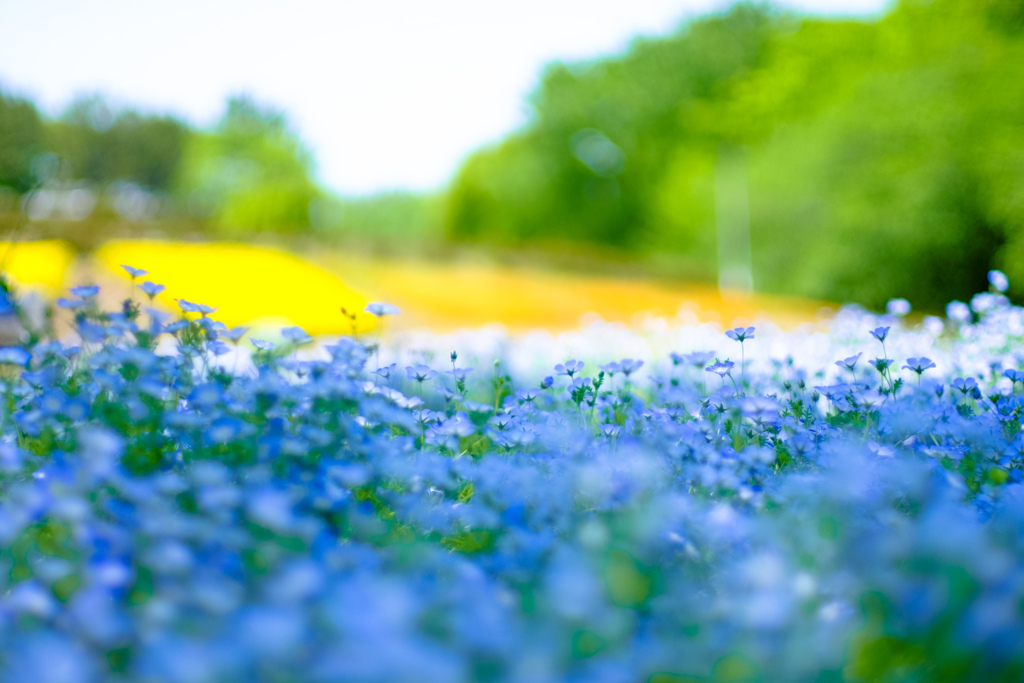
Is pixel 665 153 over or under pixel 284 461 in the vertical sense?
over

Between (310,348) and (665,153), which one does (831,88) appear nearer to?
(665,153)

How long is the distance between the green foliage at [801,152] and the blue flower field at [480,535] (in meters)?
9.43

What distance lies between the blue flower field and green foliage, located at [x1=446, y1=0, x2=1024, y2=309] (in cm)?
943

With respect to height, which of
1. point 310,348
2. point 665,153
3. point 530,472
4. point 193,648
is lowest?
point 193,648

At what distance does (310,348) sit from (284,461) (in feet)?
14.7

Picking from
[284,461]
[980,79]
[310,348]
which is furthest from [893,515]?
[980,79]

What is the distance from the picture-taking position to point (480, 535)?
202 centimetres

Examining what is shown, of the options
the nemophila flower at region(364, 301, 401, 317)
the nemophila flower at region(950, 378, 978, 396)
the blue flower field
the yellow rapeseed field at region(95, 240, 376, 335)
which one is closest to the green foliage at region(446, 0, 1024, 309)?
the yellow rapeseed field at region(95, 240, 376, 335)

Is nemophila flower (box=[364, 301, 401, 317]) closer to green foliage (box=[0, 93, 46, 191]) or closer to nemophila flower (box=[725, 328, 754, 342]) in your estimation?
nemophila flower (box=[725, 328, 754, 342])

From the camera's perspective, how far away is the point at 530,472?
1.87m

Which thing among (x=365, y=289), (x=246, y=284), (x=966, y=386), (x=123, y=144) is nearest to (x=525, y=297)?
(x=365, y=289)

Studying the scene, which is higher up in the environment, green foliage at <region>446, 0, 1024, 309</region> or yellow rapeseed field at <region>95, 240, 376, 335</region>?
green foliage at <region>446, 0, 1024, 309</region>

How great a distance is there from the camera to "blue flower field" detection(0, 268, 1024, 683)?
43.8 inches

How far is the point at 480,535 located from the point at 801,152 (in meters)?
16.9
